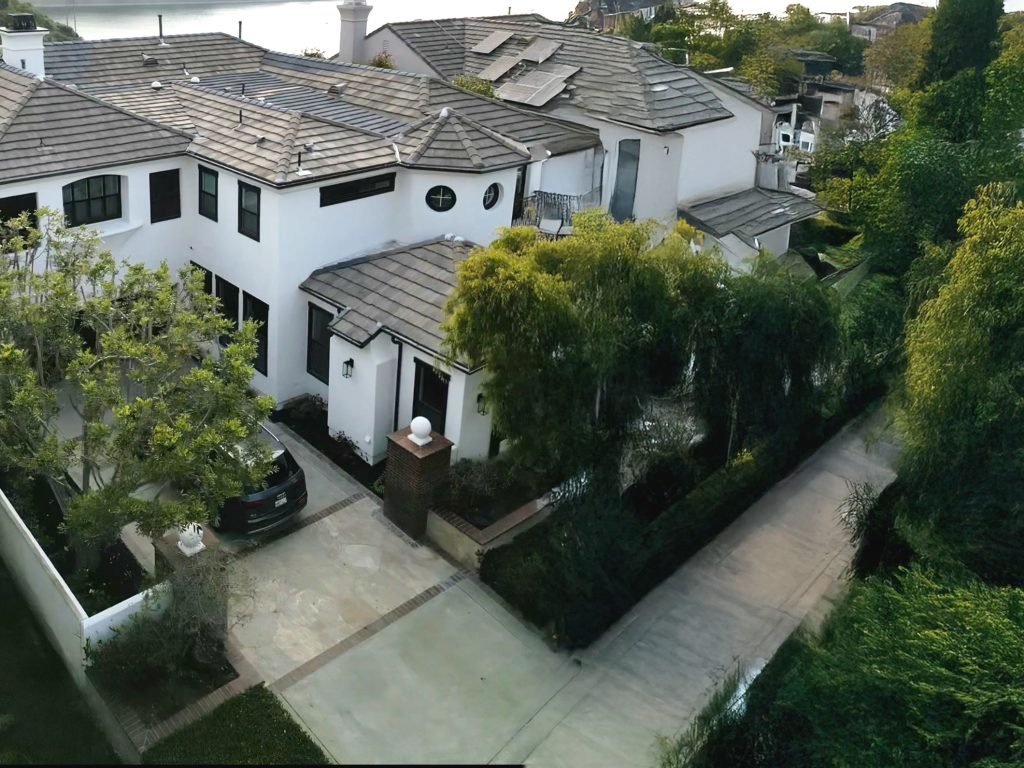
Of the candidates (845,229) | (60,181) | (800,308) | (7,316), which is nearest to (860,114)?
(845,229)

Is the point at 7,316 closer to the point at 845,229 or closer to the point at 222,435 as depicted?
the point at 222,435

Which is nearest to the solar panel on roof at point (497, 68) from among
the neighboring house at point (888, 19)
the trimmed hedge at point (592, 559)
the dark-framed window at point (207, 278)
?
the dark-framed window at point (207, 278)

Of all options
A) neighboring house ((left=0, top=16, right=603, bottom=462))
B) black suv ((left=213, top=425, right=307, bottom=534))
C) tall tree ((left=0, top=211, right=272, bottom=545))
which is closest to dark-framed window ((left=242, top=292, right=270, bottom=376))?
neighboring house ((left=0, top=16, right=603, bottom=462))

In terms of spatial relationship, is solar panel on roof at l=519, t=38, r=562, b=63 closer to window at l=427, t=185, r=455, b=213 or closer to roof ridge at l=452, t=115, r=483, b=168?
roof ridge at l=452, t=115, r=483, b=168

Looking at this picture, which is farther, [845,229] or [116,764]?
[845,229]

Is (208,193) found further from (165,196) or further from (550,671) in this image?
(550,671)

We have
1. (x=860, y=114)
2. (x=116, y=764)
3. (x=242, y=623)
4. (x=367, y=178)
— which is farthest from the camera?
(x=860, y=114)

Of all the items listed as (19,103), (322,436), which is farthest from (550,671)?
(19,103)
